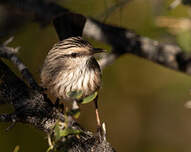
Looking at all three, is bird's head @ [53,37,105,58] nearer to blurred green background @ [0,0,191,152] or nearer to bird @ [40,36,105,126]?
bird @ [40,36,105,126]

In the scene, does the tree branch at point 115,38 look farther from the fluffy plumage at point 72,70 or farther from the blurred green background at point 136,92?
the blurred green background at point 136,92

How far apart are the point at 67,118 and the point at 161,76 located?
5485 millimetres

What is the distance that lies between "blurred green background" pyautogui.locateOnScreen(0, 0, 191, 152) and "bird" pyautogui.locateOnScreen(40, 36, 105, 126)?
2.66 meters

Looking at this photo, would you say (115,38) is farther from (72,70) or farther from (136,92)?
(136,92)

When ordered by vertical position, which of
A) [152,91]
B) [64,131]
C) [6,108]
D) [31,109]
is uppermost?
[64,131]

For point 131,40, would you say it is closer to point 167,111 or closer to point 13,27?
point 13,27

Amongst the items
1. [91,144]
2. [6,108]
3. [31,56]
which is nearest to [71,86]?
[91,144]

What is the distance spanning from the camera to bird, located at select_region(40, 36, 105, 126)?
4.05m

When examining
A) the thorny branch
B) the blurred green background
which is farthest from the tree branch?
the blurred green background

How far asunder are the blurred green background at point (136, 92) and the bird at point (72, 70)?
2.66 meters

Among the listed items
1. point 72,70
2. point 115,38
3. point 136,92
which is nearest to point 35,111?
point 72,70

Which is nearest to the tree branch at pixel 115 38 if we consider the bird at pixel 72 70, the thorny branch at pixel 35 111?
the bird at pixel 72 70

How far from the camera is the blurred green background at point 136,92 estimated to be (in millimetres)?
7023

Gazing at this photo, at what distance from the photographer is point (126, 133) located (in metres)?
7.33
